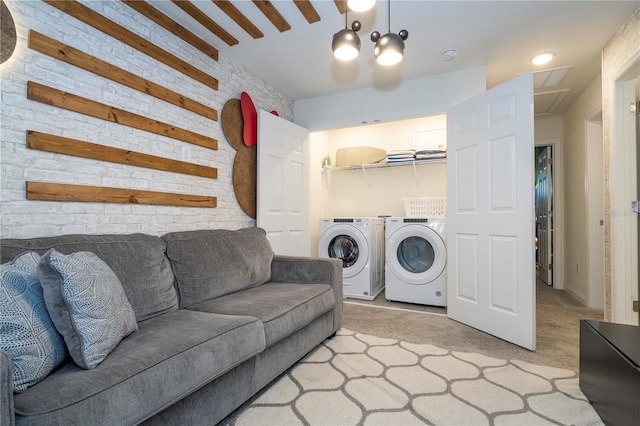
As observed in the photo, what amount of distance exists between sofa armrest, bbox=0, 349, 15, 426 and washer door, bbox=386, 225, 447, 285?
3.07 meters

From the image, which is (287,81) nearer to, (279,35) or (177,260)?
(279,35)

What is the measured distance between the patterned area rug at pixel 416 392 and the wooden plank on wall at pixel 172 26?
242 cm

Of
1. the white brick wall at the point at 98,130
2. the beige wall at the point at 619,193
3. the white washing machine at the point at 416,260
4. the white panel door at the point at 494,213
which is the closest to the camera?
the white brick wall at the point at 98,130

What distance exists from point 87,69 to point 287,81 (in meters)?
1.90

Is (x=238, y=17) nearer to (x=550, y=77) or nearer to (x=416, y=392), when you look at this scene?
(x=416, y=392)

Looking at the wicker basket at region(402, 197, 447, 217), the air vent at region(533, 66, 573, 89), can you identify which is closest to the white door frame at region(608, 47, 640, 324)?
the air vent at region(533, 66, 573, 89)

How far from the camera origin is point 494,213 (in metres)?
2.48

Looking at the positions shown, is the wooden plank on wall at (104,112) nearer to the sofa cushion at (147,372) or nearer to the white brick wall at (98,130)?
the white brick wall at (98,130)

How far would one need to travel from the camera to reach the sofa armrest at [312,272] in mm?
2354

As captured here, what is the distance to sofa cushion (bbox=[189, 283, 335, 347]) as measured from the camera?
1.63 metres

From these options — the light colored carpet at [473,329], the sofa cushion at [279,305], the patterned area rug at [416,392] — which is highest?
the sofa cushion at [279,305]

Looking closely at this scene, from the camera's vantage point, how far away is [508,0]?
2104 mm

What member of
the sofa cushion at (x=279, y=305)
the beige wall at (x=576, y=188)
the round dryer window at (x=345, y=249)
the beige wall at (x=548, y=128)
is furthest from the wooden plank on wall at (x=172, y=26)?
the beige wall at (x=548, y=128)

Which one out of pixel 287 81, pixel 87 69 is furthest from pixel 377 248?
pixel 87 69
